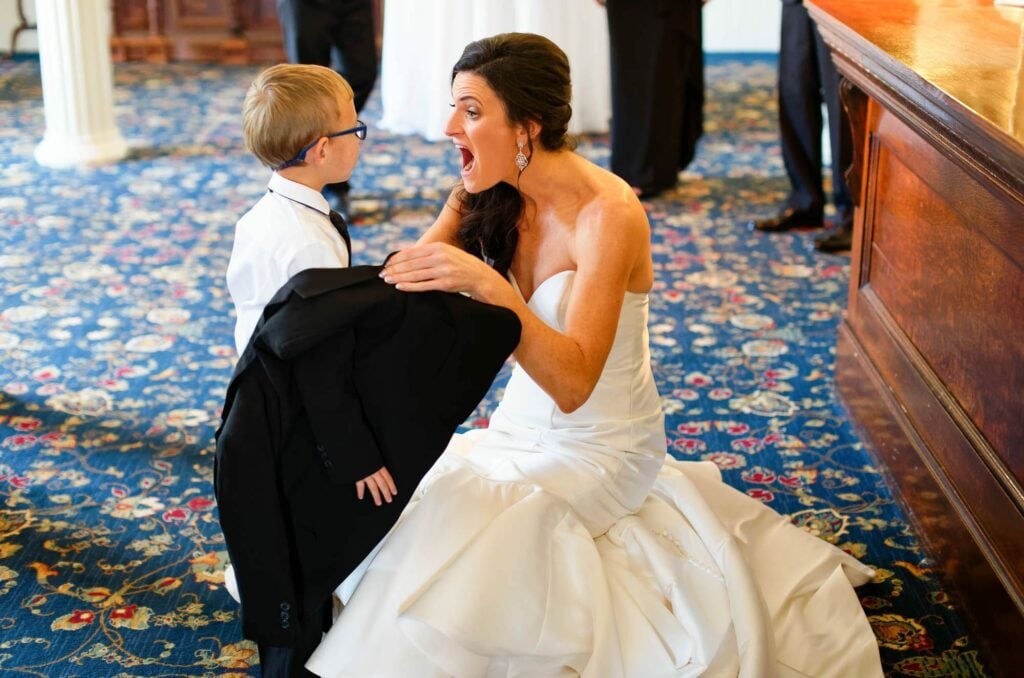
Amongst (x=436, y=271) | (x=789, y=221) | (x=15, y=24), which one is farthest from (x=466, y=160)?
(x=15, y=24)

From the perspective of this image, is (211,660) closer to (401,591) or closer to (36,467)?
(401,591)

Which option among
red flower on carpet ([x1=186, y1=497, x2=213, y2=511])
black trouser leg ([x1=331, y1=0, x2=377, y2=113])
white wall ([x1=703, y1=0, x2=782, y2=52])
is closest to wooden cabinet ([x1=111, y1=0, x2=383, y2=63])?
white wall ([x1=703, y1=0, x2=782, y2=52])

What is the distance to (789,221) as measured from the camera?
5.59m

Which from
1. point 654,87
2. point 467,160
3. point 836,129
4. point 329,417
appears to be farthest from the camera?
point 654,87

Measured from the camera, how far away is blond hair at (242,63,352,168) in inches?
93.7

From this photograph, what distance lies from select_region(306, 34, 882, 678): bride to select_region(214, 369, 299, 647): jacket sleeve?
0.12 meters

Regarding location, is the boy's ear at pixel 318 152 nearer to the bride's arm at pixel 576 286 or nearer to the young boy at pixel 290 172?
the young boy at pixel 290 172

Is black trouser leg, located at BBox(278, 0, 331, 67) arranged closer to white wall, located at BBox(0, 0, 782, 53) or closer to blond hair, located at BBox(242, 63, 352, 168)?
blond hair, located at BBox(242, 63, 352, 168)

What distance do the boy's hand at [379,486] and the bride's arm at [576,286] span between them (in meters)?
0.32

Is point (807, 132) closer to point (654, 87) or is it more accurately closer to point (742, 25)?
point (654, 87)

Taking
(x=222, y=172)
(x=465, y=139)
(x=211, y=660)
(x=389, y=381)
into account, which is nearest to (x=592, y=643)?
(x=389, y=381)

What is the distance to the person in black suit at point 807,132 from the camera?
5293 millimetres

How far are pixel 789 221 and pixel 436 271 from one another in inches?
144

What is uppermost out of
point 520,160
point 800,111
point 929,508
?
point 520,160
